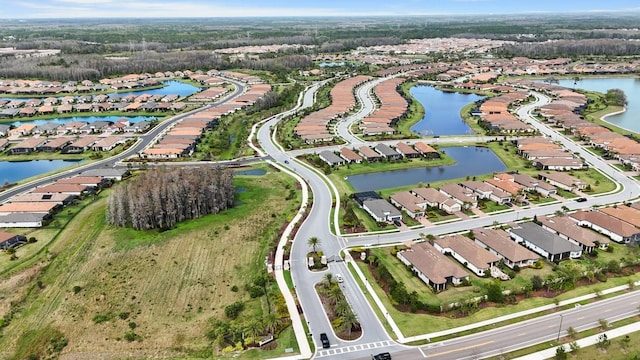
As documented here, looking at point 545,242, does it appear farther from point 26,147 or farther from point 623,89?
point 623,89

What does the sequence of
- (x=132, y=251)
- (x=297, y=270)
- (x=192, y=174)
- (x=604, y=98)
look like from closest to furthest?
1. (x=297, y=270)
2. (x=132, y=251)
3. (x=192, y=174)
4. (x=604, y=98)

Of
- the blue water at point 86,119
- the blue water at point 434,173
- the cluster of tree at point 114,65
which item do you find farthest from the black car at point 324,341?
the cluster of tree at point 114,65

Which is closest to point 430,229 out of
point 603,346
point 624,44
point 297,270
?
point 297,270

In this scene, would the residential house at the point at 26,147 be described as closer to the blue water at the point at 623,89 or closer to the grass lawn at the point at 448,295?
the grass lawn at the point at 448,295

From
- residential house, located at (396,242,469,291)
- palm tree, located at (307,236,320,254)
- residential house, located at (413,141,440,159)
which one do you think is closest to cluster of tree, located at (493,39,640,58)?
residential house, located at (413,141,440,159)

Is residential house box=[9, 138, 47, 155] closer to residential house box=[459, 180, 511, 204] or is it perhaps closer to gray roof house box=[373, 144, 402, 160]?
gray roof house box=[373, 144, 402, 160]

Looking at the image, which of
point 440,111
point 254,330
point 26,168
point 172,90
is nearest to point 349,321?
point 254,330

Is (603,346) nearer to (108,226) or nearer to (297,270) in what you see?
(297,270)
